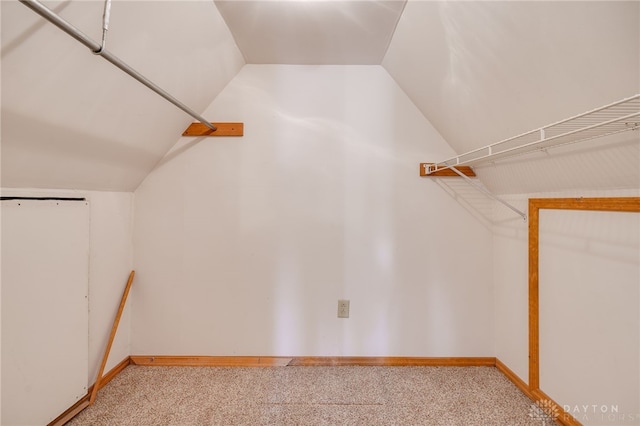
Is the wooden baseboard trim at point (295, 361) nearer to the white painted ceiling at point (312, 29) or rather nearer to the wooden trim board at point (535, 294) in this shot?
the wooden trim board at point (535, 294)

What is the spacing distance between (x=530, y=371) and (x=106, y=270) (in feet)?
8.90

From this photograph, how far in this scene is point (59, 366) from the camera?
53.2 inches

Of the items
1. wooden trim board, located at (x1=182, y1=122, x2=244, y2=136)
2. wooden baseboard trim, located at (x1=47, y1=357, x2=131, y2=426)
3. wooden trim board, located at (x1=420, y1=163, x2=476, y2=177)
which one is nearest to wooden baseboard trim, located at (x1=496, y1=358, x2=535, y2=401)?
wooden trim board, located at (x1=420, y1=163, x2=476, y2=177)

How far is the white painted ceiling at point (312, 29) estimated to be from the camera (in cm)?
139

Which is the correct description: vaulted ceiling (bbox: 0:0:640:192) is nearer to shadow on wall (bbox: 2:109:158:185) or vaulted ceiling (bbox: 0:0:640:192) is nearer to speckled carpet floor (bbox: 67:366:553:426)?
shadow on wall (bbox: 2:109:158:185)

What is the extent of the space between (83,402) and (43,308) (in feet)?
2.13

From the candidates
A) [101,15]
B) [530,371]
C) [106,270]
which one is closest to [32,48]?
[101,15]

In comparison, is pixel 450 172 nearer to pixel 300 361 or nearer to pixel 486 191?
pixel 486 191

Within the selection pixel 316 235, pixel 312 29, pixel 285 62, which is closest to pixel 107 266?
pixel 316 235

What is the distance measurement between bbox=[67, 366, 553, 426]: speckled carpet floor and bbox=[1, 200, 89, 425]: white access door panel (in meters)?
0.26

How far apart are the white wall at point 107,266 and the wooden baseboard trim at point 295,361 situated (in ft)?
0.89

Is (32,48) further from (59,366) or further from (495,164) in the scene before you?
(495,164)

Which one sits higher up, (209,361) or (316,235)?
(316,235)

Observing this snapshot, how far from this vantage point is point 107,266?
1.68 metres
